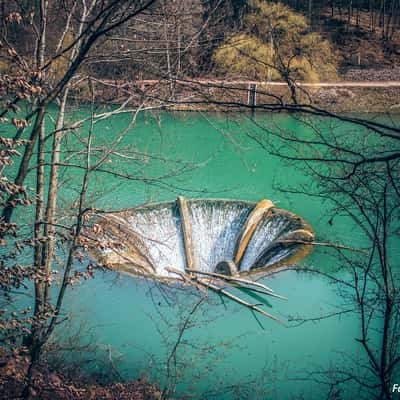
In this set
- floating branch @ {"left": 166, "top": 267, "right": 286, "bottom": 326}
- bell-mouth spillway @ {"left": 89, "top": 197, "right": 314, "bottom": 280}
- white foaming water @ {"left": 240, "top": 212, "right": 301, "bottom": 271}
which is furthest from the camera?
white foaming water @ {"left": 240, "top": 212, "right": 301, "bottom": 271}

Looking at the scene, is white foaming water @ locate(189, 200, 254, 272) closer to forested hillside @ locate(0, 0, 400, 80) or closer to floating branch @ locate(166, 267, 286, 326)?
floating branch @ locate(166, 267, 286, 326)

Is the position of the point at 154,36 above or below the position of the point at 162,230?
above

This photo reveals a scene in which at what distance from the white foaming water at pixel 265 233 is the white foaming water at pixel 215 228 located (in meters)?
0.31

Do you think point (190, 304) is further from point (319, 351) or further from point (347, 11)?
point (347, 11)

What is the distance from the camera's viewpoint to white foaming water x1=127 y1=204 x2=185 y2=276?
838 cm

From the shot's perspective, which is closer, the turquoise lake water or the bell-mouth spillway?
the turquoise lake water

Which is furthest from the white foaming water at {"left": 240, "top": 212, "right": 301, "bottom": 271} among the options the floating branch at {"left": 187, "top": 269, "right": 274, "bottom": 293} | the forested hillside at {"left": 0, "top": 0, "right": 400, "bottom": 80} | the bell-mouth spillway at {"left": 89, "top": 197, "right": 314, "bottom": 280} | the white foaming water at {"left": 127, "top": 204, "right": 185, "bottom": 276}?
the forested hillside at {"left": 0, "top": 0, "right": 400, "bottom": 80}

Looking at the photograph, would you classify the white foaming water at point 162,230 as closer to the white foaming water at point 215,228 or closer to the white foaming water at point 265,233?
the white foaming water at point 215,228

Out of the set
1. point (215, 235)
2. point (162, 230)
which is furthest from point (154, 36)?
point (215, 235)

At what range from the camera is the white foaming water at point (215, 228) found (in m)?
8.71

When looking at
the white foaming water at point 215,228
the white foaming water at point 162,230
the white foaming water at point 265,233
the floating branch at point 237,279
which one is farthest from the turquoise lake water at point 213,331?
the white foaming water at point 215,228

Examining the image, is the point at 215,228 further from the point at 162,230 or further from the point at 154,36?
the point at 154,36

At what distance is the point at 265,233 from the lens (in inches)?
338

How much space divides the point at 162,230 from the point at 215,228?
943 mm
